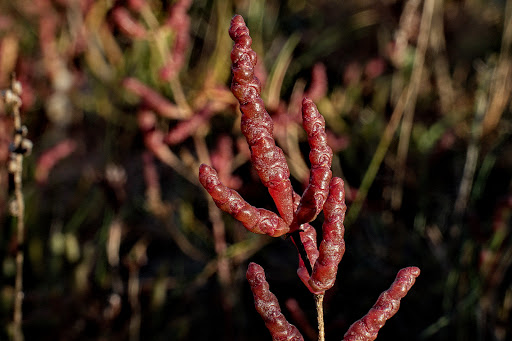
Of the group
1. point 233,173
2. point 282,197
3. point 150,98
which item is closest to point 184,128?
point 150,98

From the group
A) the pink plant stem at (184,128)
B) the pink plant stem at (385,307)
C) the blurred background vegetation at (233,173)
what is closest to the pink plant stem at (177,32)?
the blurred background vegetation at (233,173)

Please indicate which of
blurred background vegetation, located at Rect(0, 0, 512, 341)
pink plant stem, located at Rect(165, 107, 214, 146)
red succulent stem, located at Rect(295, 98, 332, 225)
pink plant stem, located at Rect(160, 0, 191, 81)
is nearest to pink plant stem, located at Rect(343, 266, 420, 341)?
red succulent stem, located at Rect(295, 98, 332, 225)

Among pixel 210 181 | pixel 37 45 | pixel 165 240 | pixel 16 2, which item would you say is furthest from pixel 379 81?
pixel 16 2

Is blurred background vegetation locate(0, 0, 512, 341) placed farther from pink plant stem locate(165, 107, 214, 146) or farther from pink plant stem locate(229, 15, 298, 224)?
pink plant stem locate(229, 15, 298, 224)

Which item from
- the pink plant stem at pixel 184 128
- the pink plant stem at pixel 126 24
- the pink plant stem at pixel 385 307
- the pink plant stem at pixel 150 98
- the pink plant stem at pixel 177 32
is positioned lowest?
the pink plant stem at pixel 385 307

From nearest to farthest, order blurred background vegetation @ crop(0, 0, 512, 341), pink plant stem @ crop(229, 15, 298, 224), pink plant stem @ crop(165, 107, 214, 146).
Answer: pink plant stem @ crop(229, 15, 298, 224) → pink plant stem @ crop(165, 107, 214, 146) → blurred background vegetation @ crop(0, 0, 512, 341)

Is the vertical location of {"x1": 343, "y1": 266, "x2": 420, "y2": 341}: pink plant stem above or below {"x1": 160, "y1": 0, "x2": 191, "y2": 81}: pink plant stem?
below

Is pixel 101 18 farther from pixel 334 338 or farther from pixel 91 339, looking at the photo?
pixel 334 338

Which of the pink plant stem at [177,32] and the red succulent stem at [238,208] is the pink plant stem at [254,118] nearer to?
the red succulent stem at [238,208]

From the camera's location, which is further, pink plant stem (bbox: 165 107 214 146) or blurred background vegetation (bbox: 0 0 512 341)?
blurred background vegetation (bbox: 0 0 512 341)
